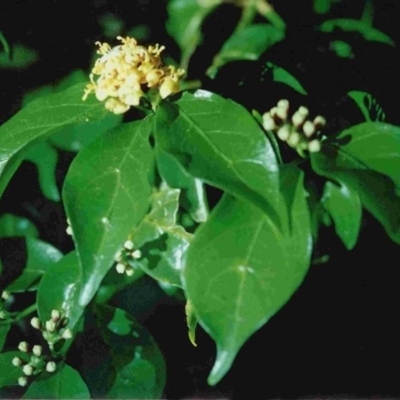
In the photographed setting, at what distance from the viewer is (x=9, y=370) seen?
125cm

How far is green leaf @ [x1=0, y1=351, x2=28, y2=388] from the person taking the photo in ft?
4.07

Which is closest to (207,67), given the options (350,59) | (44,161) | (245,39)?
(245,39)

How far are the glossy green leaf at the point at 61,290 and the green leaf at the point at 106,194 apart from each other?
32cm

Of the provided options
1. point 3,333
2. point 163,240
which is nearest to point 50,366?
point 3,333

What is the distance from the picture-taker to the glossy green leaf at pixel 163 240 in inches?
46.9

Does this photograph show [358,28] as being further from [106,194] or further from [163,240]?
[106,194]

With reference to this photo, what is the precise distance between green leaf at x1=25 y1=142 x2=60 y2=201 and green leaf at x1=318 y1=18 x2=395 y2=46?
61 centimetres

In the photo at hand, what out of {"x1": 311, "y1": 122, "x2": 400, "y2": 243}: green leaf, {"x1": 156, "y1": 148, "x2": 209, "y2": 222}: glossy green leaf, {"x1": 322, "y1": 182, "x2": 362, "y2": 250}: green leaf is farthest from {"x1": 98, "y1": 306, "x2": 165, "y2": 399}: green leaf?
{"x1": 311, "y1": 122, "x2": 400, "y2": 243}: green leaf

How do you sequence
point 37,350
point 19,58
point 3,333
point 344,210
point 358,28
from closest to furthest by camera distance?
point 344,210, point 37,350, point 3,333, point 358,28, point 19,58

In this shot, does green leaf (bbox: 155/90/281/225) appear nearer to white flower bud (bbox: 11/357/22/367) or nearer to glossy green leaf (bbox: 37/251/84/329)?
glossy green leaf (bbox: 37/251/84/329)

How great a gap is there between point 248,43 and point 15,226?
637 millimetres

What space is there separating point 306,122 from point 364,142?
0.09 meters

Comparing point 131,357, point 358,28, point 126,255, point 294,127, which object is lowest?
point 131,357

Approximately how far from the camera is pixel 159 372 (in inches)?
51.7
